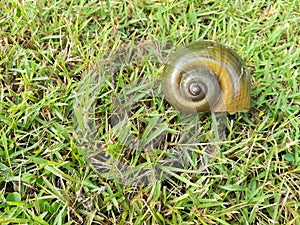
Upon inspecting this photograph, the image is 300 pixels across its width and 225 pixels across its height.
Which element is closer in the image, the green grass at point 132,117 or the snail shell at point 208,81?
the green grass at point 132,117

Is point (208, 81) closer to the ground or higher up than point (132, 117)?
higher up

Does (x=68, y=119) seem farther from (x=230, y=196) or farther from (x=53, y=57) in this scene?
(x=230, y=196)

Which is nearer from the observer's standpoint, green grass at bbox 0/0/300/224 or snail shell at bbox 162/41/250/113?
green grass at bbox 0/0/300/224

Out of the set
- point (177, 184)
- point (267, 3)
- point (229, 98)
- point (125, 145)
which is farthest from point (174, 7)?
point (177, 184)
